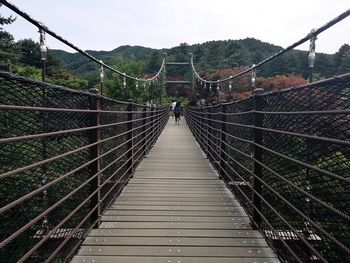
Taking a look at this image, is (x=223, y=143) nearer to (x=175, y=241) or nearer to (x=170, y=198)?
(x=170, y=198)

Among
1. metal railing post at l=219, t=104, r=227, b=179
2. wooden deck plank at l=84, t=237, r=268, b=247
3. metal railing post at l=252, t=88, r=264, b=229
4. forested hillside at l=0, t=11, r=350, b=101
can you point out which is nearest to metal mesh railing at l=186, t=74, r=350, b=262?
metal railing post at l=252, t=88, r=264, b=229

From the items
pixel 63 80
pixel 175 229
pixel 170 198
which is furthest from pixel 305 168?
pixel 63 80

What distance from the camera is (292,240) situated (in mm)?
2508

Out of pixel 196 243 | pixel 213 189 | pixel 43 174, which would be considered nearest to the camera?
pixel 43 174

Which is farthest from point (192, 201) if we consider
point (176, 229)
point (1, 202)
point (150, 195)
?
point (1, 202)

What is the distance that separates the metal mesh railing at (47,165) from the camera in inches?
75.3

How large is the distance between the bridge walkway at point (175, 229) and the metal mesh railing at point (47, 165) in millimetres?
203

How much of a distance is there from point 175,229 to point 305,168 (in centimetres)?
127

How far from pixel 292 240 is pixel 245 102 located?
1564mm

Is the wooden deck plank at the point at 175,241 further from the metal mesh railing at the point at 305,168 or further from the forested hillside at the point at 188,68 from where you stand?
the forested hillside at the point at 188,68

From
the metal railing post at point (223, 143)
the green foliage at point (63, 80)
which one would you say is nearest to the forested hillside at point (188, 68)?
the green foliage at point (63, 80)

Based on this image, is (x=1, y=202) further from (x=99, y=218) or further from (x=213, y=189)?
(x=213, y=189)

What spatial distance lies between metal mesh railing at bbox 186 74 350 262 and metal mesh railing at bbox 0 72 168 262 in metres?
1.25

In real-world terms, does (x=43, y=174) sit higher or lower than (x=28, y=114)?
lower
